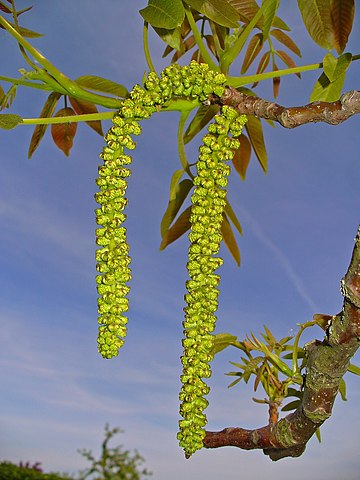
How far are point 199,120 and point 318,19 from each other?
1.59 ft

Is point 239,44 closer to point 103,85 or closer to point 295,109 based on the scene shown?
point 295,109

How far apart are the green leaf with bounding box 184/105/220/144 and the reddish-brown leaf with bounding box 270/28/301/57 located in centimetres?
60

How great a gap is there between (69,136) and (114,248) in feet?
3.09

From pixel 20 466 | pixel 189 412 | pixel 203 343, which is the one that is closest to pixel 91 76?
pixel 203 343

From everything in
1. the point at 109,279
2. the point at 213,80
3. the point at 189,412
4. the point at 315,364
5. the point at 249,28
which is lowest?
the point at 189,412

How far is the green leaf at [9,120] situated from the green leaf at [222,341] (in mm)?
899

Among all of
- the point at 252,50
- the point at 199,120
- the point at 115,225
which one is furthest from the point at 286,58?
the point at 115,225

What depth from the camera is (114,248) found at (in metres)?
1.42

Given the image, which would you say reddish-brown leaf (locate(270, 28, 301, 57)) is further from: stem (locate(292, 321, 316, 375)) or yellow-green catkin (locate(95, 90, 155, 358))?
stem (locate(292, 321, 316, 375))

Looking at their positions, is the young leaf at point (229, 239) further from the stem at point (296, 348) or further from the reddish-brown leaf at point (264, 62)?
the reddish-brown leaf at point (264, 62)

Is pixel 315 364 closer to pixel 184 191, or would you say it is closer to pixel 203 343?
pixel 203 343

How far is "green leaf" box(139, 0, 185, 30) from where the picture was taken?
4.78 ft

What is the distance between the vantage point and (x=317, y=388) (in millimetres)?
1551

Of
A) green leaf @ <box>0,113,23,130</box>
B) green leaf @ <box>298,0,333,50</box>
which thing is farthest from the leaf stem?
green leaf @ <box>0,113,23,130</box>
